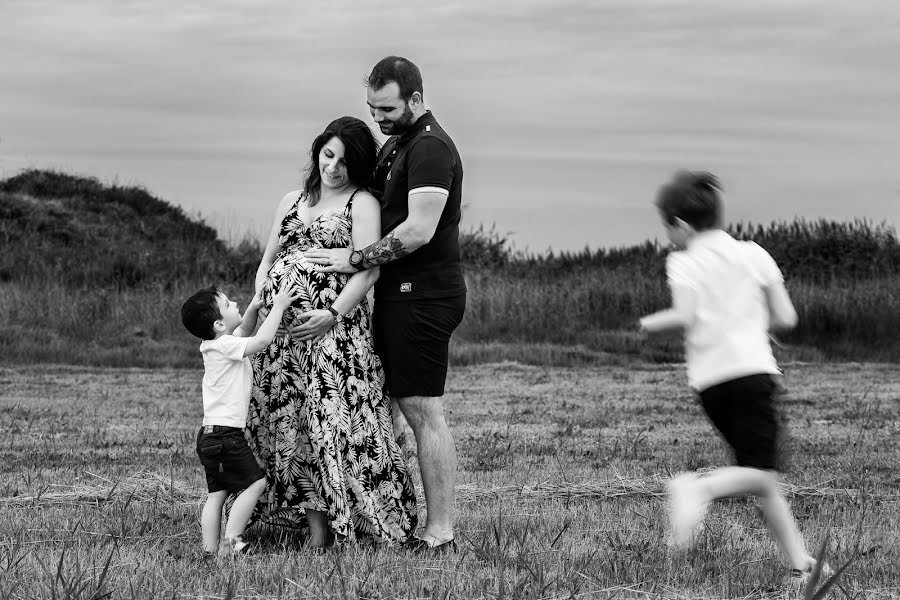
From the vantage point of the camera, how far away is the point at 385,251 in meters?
5.27

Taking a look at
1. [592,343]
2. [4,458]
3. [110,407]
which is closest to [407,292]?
[4,458]

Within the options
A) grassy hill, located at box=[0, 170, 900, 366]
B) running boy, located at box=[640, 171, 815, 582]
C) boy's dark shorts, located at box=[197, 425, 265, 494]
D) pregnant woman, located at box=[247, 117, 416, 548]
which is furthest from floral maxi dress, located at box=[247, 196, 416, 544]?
grassy hill, located at box=[0, 170, 900, 366]

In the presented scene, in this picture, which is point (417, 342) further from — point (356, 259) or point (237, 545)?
point (237, 545)

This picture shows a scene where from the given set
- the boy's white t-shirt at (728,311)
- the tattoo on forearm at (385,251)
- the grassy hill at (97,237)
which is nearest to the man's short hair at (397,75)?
the tattoo on forearm at (385,251)

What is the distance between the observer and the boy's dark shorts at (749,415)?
461cm

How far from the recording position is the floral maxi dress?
5.45 meters

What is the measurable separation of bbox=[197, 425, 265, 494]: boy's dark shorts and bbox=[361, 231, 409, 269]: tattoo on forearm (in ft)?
3.41

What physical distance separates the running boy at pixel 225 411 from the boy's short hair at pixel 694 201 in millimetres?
1869

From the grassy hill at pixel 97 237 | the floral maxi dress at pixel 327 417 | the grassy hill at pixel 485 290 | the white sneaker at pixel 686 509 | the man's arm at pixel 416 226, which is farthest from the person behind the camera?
the grassy hill at pixel 97 237

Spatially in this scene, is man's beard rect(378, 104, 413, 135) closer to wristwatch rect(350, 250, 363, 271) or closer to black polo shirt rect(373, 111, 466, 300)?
black polo shirt rect(373, 111, 466, 300)

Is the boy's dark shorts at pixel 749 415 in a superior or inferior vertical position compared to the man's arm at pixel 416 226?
inferior

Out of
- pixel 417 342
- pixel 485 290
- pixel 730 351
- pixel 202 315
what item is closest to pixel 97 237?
pixel 485 290

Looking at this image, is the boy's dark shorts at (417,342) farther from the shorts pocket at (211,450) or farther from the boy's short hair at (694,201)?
the boy's short hair at (694,201)

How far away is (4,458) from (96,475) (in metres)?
1.58
